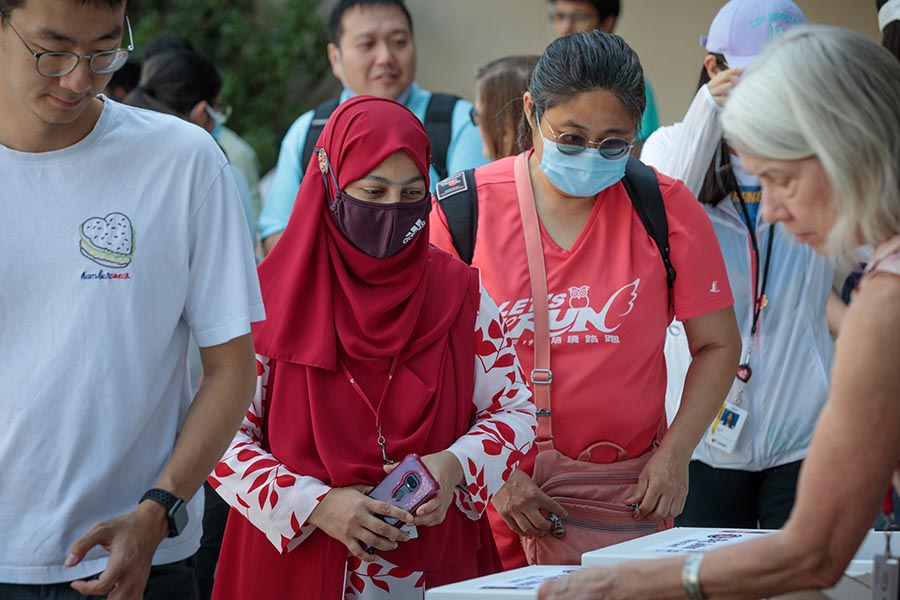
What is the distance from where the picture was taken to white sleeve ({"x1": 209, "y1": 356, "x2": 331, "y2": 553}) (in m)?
2.70

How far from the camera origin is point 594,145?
3.18m

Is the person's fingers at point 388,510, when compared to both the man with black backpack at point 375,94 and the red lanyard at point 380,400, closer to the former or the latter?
the red lanyard at point 380,400

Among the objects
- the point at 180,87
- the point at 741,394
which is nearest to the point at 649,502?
the point at 741,394

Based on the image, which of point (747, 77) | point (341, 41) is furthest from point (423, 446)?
point (341, 41)

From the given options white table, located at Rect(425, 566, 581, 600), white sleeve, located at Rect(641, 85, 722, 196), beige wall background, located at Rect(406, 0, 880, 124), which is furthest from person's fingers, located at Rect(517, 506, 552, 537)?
beige wall background, located at Rect(406, 0, 880, 124)

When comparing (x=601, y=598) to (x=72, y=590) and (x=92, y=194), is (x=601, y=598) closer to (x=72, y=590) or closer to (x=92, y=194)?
(x=72, y=590)

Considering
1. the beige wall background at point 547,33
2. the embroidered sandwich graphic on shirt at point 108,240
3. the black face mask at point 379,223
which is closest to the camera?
the embroidered sandwich graphic on shirt at point 108,240

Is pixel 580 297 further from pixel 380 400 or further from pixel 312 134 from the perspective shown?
pixel 312 134

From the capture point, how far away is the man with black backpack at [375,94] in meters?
5.12

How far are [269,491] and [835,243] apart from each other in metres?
1.37

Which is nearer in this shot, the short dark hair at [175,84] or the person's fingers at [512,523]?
the person's fingers at [512,523]

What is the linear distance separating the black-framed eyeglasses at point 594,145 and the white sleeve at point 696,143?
0.61 m

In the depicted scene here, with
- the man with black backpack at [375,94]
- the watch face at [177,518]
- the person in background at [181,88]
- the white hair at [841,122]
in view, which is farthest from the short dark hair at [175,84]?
the white hair at [841,122]

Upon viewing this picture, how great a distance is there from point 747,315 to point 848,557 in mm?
1817
